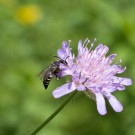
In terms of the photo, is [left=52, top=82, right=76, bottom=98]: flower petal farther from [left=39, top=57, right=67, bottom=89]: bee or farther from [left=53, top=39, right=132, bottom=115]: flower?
[left=39, top=57, right=67, bottom=89]: bee

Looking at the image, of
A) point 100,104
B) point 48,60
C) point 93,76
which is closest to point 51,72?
point 93,76

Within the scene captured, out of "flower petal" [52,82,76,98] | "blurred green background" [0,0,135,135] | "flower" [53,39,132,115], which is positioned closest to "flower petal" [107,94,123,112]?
"flower" [53,39,132,115]

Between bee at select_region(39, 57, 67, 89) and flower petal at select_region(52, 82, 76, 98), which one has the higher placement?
bee at select_region(39, 57, 67, 89)

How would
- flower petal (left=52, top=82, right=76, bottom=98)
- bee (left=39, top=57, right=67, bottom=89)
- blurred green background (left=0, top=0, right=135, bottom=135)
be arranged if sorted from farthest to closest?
blurred green background (left=0, top=0, right=135, bottom=135) < bee (left=39, top=57, right=67, bottom=89) < flower petal (left=52, top=82, right=76, bottom=98)

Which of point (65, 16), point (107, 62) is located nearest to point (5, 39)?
point (65, 16)

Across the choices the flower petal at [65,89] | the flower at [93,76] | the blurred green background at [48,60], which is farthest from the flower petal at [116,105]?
the blurred green background at [48,60]

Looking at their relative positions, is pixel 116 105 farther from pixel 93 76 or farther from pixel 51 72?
pixel 51 72
